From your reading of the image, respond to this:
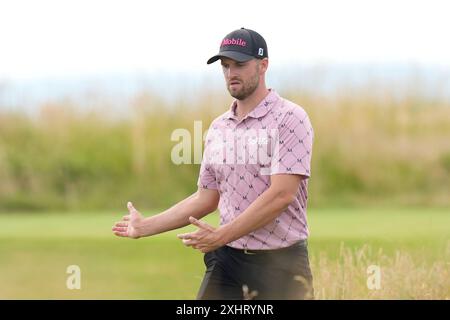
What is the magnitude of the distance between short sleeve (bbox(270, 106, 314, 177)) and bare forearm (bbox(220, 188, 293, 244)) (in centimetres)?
15

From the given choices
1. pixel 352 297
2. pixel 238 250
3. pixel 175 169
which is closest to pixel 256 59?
pixel 238 250

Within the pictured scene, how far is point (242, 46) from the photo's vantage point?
4.61m

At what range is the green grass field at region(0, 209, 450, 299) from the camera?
5.91 meters

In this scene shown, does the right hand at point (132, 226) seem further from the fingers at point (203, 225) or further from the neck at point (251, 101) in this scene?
the neck at point (251, 101)

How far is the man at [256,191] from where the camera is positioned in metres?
4.36

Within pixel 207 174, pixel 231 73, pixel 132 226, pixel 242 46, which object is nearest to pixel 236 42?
pixel 242 46

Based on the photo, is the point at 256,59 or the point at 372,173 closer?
the point at 256,59

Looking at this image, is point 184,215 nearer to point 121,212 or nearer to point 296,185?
point 296,185

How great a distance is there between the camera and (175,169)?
40.6ft

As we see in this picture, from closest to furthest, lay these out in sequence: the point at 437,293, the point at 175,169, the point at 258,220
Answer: the point at 258,220
the point at 437,293
the point at 175,169

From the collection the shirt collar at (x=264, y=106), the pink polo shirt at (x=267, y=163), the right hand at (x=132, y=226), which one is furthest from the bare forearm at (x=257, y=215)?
the right hand at (x=132, y=226)

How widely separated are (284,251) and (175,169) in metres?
7.94

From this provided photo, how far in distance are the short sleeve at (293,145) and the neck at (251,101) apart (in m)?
0.23

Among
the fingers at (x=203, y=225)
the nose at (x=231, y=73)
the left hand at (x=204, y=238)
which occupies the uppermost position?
the nose at (x=231, y=73)
